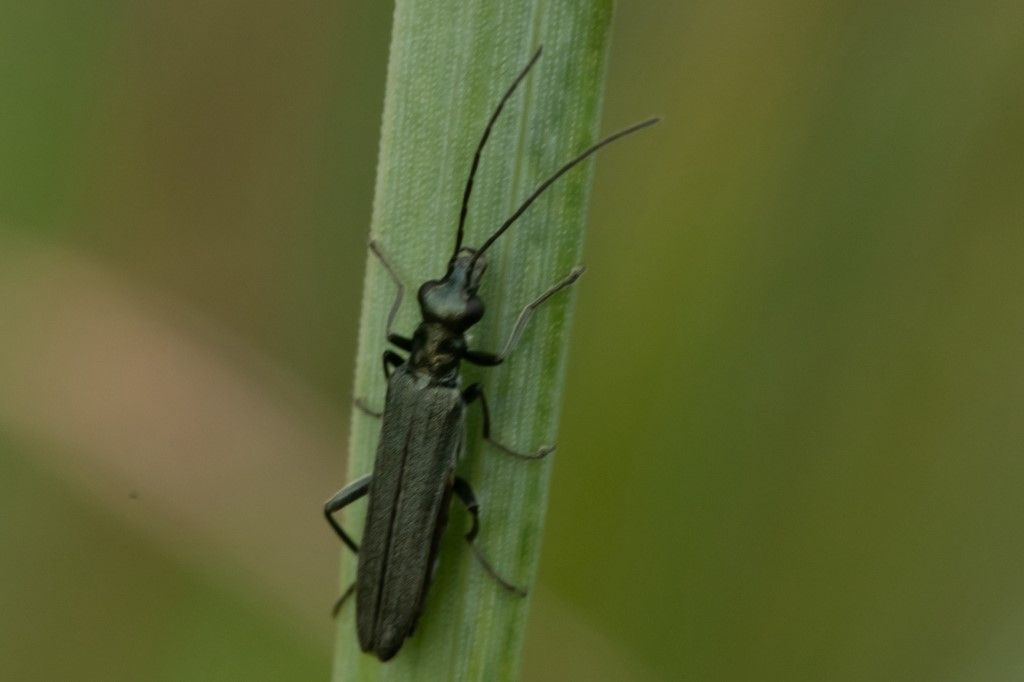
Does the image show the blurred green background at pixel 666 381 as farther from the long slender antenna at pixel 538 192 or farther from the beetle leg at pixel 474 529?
the long slender antenna at pixel 538 192

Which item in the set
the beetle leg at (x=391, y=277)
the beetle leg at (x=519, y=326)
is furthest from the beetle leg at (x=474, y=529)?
the beetle leg at (x=391, y=277)

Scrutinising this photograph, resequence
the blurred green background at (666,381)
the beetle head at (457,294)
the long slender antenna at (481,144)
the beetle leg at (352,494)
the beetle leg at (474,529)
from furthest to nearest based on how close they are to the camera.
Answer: the blurred green background at (666,381) → the beetle leg at (352,494) → the beetle head at (457,294) → the beetle leg at (474,529) → the long slender antenna at (481,144)

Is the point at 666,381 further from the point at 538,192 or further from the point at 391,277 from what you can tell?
the point at 538,192

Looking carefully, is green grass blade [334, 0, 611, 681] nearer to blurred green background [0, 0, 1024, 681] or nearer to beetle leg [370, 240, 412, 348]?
beetle leg [370, 240, 412, 348]

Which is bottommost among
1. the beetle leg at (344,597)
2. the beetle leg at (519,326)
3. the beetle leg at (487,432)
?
the beetle leg at (344,597)

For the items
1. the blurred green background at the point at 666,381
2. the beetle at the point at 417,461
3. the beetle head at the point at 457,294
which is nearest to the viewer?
the beetle head at the point at 457,294

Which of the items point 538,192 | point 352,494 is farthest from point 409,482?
point 538,192

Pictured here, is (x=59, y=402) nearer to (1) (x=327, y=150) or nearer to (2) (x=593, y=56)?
(1) (x=327, y=150)
